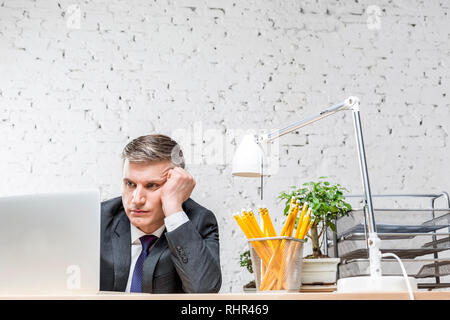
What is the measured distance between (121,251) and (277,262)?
3.03ft

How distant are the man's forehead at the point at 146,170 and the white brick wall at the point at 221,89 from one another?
2.18 ft

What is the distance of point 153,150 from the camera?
211 centimetres

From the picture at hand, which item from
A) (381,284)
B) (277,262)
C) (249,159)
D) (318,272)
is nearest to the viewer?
(381,284)

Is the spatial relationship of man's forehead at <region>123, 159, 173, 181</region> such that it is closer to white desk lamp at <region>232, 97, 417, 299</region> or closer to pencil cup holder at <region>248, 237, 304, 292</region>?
Result: white desk lamp at <region>232, 97, 417, 299</region>

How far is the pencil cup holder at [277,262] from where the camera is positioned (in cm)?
119

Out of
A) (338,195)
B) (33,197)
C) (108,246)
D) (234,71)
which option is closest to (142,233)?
(108,246)

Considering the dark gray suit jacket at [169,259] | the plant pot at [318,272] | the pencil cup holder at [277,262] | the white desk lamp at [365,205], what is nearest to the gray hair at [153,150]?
the dark gray suit jacket at [169,259]

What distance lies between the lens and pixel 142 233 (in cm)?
205

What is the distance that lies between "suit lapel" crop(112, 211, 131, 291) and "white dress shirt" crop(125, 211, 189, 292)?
0.8 inches

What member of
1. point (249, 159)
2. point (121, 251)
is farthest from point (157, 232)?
point (249, 159)

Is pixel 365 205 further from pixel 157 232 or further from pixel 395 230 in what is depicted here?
pixel 157 232

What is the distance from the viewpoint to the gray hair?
210 centimetres

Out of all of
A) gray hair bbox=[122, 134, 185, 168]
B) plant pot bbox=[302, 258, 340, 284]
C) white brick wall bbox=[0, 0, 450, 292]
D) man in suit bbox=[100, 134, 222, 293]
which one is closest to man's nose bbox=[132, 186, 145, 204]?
man in suit bbox=[100, 134, 222, 293]

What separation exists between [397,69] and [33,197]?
237 cm
